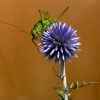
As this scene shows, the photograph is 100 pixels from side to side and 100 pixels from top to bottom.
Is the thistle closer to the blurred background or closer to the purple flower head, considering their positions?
the purple flower head

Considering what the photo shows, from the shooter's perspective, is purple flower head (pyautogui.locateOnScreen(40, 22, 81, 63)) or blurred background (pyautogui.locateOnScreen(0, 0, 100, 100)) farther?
blurred background (pyautogui.locateOnScreen(0, 0, 100, 100))

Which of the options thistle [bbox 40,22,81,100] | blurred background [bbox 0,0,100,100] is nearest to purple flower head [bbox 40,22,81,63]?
thistle [bbox 40,22,81,100]

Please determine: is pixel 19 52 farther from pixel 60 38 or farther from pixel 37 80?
pixel 60 38

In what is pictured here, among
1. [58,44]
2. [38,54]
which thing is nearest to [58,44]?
[58,44]

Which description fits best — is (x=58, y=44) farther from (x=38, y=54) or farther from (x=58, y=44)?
(x=38, y=54)

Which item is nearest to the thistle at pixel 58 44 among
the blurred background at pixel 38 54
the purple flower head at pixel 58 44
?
the purple flower head at pixel 58 44

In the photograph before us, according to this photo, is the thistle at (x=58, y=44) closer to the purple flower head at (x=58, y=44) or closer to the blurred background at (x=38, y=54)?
the purple flower head at (x=58, y=44)
